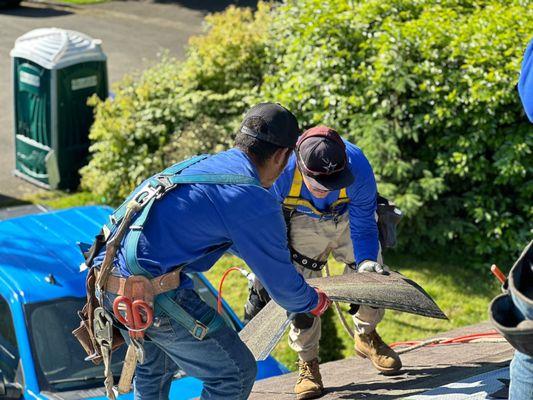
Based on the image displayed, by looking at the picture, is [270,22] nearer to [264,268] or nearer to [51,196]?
[51,196]

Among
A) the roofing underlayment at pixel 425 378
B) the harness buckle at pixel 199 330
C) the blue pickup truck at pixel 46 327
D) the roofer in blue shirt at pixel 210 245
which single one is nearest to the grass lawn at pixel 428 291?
the blue pickup truck at pixel 46 327

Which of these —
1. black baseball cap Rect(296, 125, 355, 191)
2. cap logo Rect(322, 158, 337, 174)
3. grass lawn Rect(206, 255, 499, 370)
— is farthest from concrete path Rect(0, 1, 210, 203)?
cap logo Rect(322, 158, 337, 174)

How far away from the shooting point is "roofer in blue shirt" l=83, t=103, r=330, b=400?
370 cm

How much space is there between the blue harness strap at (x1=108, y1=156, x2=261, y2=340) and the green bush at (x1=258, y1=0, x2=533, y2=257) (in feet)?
16.3

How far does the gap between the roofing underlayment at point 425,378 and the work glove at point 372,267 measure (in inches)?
23.9

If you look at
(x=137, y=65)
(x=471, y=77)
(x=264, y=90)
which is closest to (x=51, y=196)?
(x=264, y=90)

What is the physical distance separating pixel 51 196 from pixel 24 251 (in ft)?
17.6

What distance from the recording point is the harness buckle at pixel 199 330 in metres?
3.88

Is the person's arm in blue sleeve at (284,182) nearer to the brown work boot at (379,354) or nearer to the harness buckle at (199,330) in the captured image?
the brown work boot at (379,354)

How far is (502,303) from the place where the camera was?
3.31 metres

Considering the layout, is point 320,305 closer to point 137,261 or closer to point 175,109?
point 137,261

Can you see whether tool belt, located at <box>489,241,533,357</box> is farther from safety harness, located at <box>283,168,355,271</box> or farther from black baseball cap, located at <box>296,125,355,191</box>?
safety harness, located at <box>283,168,355,271</box>

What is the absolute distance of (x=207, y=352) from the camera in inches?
156

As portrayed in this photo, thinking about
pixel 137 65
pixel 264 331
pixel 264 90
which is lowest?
pixel 137 65
